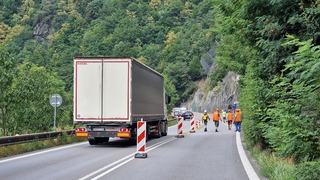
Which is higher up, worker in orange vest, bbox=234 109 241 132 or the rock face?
the rock face

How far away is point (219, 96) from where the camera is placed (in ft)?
290

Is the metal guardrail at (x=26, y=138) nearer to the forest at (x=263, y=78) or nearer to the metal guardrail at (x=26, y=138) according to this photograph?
the metal guardrail at (x=26, y=138)

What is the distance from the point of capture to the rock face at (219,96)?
8088 cm

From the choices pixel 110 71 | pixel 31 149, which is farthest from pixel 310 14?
pixel 31 149

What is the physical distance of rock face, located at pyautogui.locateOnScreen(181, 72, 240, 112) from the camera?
80875 millimetres

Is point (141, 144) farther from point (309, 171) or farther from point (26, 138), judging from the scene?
point (309, 171)

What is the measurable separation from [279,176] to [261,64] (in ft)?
14.3

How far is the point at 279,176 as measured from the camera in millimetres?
8477

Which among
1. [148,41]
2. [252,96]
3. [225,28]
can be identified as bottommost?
[252,96]

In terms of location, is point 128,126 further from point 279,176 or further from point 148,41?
point 148,41

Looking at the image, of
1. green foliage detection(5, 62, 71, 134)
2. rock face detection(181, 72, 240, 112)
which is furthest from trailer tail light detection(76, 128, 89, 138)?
rock face detection(181, 72, 240, 112)

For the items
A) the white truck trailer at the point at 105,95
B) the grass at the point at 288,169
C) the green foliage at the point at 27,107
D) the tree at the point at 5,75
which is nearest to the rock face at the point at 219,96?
the green foliage at the point at 27,107

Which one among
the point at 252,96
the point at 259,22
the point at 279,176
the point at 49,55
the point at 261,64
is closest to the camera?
the point at 279,176

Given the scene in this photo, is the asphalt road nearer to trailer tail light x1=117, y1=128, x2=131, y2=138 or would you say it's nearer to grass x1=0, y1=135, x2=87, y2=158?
grass x1=0, y1=135, x2=87, y2=158
